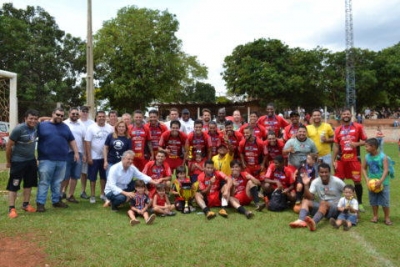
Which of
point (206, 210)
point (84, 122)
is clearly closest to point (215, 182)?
point (206, 210)

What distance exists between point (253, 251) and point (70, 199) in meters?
4.81

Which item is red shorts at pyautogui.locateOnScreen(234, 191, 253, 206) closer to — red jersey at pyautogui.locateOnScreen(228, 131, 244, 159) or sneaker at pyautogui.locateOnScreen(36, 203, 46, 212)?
red jersey at pyautogui.locateOnScreen(228, 131, 244, 159)

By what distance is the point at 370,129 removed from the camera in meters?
33.5

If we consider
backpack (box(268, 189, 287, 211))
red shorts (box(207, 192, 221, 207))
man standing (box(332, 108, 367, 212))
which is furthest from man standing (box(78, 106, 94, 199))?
man standing (box(332, 108, 367, 212))

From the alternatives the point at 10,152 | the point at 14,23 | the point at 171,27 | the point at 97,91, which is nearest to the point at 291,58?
the point at 171,27

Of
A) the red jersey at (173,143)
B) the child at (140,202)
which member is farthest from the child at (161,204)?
the red jersey at (173,143)

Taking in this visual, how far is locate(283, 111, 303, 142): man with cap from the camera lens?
27.1 feet

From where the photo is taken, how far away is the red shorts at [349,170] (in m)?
7.49

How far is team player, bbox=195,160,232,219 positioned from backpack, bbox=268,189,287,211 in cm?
88

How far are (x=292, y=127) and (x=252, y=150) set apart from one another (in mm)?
1067

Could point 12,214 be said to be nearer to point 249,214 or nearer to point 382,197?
point 249,214

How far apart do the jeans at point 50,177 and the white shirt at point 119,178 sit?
1.02 meters

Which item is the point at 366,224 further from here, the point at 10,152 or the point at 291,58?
the point at 291,58

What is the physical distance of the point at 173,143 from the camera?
8.30m
